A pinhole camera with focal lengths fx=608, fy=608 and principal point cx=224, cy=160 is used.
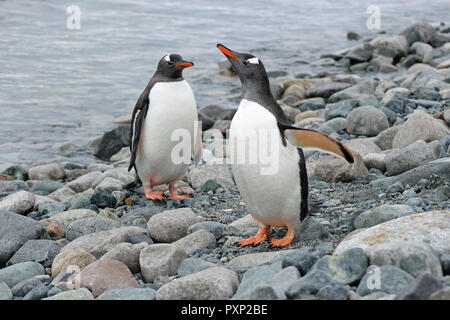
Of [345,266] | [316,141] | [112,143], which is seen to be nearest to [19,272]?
[316,141]

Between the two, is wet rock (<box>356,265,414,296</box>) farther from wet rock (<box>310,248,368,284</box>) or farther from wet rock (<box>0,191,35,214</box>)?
wet rock (<box>0,191,35,214</box>)

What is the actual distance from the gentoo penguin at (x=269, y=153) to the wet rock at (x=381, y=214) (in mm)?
446

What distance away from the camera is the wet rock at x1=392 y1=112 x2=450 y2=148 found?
21.5ft

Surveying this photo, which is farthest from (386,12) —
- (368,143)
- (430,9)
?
(368,143)

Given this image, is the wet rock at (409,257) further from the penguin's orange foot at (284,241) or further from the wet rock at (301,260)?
the penguin's orange foot at (284,241)

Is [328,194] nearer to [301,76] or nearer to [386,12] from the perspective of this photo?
[301,76]

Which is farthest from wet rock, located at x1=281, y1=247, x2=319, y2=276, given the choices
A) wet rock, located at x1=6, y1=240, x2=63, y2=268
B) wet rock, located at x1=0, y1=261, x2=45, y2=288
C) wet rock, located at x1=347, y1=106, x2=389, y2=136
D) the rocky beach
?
wet rock, located at x1=347, y1=106, x2=389, y2=136

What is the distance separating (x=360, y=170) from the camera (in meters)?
5.91

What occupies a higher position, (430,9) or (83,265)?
(430,9)

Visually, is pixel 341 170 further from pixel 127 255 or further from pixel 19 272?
pixel 19 272

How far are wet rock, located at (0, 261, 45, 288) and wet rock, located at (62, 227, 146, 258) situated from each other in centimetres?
32

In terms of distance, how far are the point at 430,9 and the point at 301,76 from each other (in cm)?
1205

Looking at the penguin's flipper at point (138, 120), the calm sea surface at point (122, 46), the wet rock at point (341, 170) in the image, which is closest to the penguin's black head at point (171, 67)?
the penguin's flipper at point (138, 120)

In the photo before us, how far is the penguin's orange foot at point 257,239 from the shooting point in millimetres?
Result: 4551
